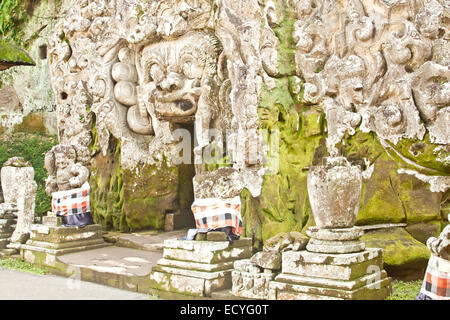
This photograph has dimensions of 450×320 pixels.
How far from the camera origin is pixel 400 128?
5.73 metres

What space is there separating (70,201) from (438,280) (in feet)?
19.2

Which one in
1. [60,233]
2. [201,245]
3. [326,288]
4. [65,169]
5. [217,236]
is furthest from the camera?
[65,169]

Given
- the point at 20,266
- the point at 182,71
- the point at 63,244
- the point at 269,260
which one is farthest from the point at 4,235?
the point at 269,260

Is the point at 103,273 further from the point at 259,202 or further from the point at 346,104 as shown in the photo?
the point at 346,104

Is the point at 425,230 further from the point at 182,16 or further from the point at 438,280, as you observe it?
the point at 182,16

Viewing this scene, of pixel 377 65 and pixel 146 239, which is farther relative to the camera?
pixel 146 239

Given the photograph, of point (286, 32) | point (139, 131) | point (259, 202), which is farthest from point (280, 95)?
point (139, 131)

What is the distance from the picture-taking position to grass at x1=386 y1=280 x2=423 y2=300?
4.81 metres

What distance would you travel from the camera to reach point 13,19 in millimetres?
14352

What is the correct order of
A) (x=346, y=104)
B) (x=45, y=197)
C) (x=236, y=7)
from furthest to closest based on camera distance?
1. (x=45, y=197)
2. (x=236, y=7)
3. (x=346, y=104)

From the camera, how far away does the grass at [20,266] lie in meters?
7.12

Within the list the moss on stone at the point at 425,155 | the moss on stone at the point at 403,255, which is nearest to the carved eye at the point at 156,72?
the moss on stone at the point at 425,155

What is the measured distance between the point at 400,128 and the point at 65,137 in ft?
25.3

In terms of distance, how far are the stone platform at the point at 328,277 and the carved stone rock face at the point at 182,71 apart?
4.62 metres
